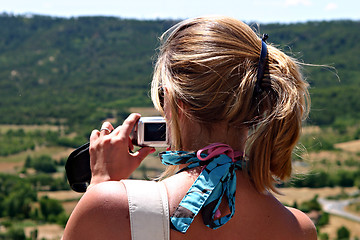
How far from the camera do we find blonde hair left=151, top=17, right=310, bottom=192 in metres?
1.26

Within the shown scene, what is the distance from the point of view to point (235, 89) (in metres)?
1.28

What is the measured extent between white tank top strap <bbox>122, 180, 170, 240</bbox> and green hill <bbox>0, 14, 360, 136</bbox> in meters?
63.6

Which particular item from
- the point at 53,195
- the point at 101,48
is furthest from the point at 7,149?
the point at 101,48

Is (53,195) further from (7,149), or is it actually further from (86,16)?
(86,16)

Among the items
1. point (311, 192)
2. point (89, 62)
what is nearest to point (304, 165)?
point (311, 192)

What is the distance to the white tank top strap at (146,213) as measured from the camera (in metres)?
1.08

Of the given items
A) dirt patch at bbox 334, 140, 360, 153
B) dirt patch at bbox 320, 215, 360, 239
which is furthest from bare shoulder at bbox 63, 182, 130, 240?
dirt patch at bbox 334, 140, 360, 153

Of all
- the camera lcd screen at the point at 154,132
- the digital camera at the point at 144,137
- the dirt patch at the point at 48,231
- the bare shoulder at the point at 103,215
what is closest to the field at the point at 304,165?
the dirt patch at the point at 48,231

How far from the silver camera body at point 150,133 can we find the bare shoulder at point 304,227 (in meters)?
0.44

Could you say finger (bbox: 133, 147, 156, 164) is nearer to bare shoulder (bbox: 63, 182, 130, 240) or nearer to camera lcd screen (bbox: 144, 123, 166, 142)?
camera lcd screen (bbox: 144, 123, 166, 142)

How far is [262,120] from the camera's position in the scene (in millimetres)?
1305

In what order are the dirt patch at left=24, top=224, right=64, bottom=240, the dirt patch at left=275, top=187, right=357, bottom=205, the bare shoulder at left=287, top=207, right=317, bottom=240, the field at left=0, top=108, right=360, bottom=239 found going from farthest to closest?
1. the dirt patch at left=275, top=187, right=357, bottom=205
2. the field at left=0, top=108, right=360, bottom=239
3. the dirt patch at left=24, top=224, right=64, bottom=240
4. the bare shoulder at left=287, top=207, right=317, bottom=240

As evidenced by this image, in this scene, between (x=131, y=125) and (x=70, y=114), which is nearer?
(x=131, y=125)

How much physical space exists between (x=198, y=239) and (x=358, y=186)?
51103 mm
